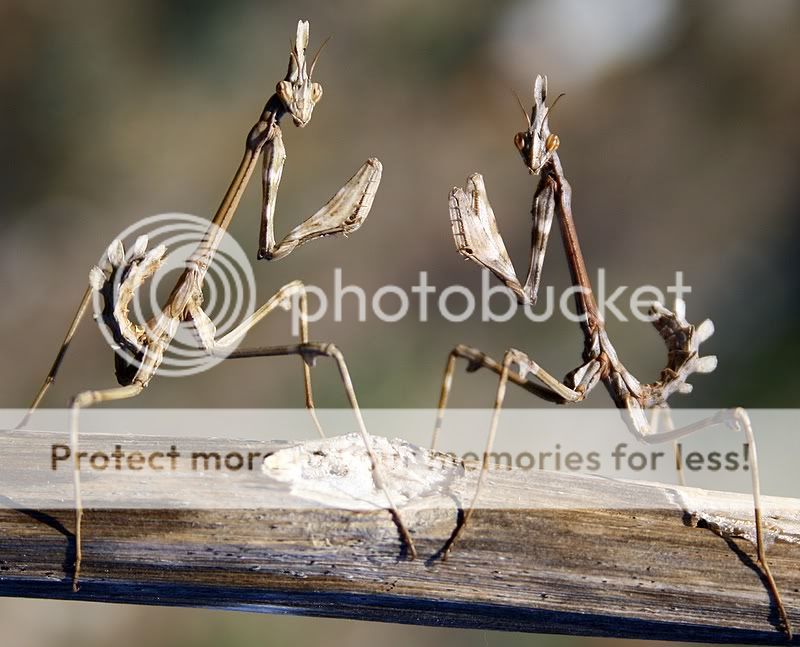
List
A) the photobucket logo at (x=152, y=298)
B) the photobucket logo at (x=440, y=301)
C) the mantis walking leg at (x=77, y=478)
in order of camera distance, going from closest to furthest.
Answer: the mantis walking leg at (x=77, y=478), the photobucket logo at (x=152, y=298), the photobucket logo at (x=440, y=301)

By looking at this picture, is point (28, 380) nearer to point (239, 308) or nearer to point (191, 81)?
point (191, 81)

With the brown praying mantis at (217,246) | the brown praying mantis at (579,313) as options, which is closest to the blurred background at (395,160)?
the brown praying mantis at (579,313)

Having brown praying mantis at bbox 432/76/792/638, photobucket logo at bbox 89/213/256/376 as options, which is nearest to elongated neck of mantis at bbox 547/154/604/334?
brown praying mantis at bbox 432/76/792/638

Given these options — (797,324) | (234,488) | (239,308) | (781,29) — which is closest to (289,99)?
(239,308)

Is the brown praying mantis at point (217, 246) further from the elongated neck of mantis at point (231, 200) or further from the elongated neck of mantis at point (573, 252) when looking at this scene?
the elongated neck of mantis at point (573, 252)

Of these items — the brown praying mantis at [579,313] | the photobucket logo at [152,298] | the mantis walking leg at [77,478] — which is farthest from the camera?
the photobucket logo at [152,298]

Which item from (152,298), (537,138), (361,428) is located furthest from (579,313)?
(152,298)

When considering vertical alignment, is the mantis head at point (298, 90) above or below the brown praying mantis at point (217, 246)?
above
